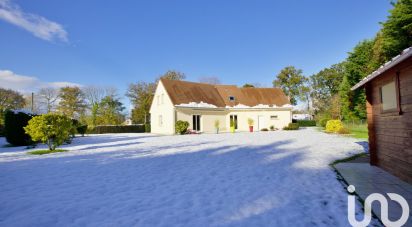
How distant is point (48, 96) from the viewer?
48500 mm

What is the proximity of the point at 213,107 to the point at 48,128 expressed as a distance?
61.9 ft

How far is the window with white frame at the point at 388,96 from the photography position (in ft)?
19.5

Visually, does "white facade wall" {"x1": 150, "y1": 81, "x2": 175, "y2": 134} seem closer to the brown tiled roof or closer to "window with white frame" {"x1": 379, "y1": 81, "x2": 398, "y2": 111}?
the brown tiled roof

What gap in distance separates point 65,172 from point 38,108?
50736 millimetres

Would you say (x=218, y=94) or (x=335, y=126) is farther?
(x=218, y=94)

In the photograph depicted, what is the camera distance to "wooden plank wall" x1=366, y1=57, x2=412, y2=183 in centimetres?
514

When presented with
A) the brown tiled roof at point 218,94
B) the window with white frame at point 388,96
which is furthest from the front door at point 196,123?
the window with white frame at point 388,96

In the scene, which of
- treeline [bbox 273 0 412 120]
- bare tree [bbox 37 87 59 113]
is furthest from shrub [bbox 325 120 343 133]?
bare tree [bbox 37 87 59 113]

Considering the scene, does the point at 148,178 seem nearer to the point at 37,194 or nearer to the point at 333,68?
the point at 37,194

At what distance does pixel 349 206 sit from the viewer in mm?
4219

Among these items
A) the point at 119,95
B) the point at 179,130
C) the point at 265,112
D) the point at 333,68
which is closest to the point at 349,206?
the point at 179,130

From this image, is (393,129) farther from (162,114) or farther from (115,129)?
(115,129)

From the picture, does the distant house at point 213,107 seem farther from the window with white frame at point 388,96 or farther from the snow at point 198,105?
the window with white frame at point 388,96

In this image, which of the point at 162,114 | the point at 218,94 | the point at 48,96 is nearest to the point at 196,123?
the point at 162,114
